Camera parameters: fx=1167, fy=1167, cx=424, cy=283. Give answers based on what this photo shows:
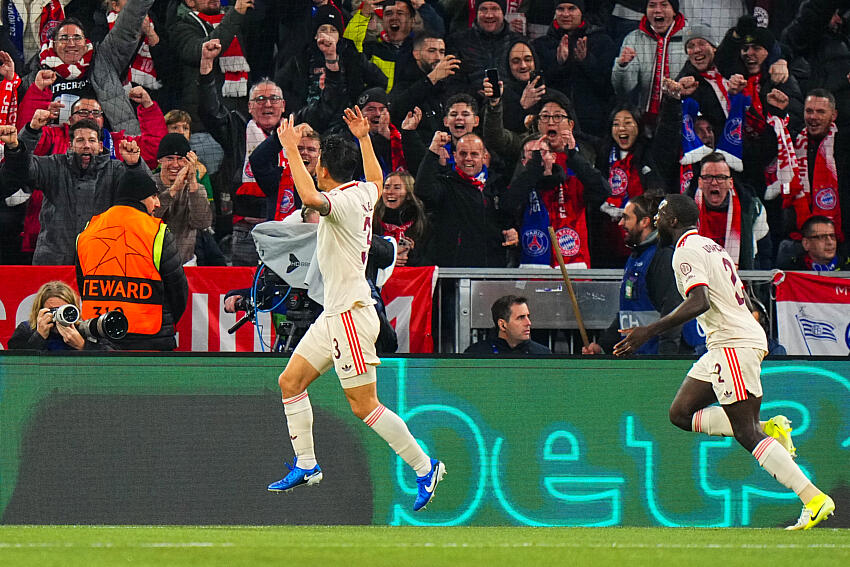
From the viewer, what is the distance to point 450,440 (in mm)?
7910

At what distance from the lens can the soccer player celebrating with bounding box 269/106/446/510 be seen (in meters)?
6.64

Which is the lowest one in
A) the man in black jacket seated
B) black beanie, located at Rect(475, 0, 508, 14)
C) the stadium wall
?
the stadium wall

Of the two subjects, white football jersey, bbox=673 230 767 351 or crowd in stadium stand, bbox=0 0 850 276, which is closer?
white football jersey, bbox=673 230 767 351

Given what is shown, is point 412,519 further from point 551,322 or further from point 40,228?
point 40,228

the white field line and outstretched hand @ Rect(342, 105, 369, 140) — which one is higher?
outstretched hand @ Rect(342, 105, 369, 140)

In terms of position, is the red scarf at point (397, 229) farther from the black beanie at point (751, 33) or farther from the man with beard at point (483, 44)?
the black beanie at point (751, 33)

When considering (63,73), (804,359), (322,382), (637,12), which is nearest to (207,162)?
(63,73)

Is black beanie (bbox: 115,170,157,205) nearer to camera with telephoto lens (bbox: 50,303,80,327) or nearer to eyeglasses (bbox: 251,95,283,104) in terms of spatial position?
camera with telephoto lens (bbox: 50,303,80,327)

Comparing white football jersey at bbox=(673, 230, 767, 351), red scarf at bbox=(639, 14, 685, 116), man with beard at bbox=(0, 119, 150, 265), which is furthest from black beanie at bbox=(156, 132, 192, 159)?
white football jersey at bbox=(673, 230, 767, 351)

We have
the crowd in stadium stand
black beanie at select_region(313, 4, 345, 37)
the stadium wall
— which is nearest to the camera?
the stadium wall

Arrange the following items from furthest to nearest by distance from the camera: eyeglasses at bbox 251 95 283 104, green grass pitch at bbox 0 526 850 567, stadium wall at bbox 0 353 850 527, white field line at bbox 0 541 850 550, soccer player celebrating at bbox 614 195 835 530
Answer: eyeglasses at bbox 251 95 283 104, stadium wall at bbox 0 353 850 527, soccer player celebrating at bbox 614 195 835 530, white field line at bbox 0 541 850 550, green grass pitch at bbox 0 526 850 567

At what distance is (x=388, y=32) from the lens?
35.9ft

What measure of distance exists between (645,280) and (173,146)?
4077 millimetres

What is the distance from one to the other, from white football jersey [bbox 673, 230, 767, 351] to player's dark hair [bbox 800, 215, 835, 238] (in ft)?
12.7
